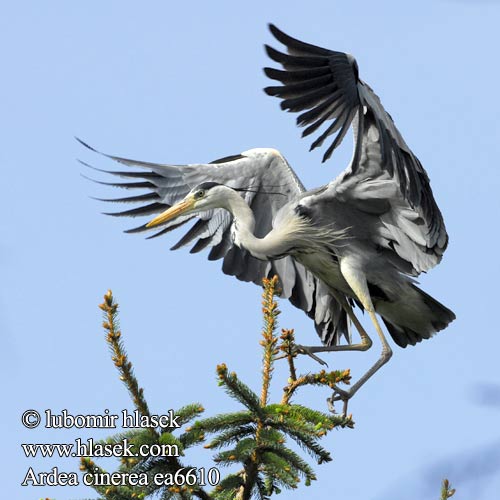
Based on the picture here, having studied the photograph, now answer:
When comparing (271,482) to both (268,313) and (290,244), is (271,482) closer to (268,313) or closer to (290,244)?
(268,313)

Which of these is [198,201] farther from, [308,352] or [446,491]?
[446,491]

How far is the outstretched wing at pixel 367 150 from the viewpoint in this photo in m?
6.88

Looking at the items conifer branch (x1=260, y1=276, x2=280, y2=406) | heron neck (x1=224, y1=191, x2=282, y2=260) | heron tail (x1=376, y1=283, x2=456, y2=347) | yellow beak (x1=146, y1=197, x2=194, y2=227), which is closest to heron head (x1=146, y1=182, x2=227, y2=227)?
yellow beak (x1=146, y1=197, x2=194, y2=227)

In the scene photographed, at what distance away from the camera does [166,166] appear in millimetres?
9070

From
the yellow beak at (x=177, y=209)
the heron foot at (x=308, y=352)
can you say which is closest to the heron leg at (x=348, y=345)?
the heron foot at (x=308, y=352)

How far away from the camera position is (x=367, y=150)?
24.8 ft

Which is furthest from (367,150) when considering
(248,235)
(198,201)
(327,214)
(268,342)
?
(268,342)

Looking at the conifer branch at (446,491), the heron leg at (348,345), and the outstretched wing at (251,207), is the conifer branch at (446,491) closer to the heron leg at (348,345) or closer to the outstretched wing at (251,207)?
the heron leg at (348,345)

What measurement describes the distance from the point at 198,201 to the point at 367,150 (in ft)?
4.78

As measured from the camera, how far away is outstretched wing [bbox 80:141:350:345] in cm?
864

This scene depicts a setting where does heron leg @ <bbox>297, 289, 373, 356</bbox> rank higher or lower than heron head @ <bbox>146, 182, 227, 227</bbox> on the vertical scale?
lower

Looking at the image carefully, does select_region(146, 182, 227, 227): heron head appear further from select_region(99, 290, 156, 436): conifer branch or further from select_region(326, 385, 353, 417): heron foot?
select_region(99, 290, 156, 436): conifer branch

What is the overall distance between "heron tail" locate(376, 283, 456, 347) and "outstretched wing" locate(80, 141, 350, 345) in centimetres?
42

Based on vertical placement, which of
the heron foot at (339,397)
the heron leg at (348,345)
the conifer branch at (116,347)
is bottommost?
the conifer branch at (116,347)
